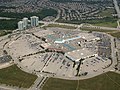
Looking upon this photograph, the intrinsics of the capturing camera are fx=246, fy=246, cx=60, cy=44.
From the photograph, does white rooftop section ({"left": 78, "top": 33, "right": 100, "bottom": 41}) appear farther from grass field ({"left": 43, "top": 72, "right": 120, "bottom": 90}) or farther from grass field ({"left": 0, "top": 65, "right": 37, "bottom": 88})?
grass field ({"left": 0, "top": 65, "right": 37, "bottom": 88})

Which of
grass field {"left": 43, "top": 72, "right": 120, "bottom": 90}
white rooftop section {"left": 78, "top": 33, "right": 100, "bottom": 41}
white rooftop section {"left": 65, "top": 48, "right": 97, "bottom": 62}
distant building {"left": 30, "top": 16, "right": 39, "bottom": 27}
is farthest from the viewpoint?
distant building {"left": 30, "top": 16, "right": 39, "bottom": 27}

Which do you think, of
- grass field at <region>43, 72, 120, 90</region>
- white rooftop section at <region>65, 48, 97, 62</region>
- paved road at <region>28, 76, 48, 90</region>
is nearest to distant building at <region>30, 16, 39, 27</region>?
white rooftop section at <region>65, 48, 97, 62</region>

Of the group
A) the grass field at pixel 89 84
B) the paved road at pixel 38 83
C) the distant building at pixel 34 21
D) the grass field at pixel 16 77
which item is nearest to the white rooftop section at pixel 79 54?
the grass field at pixel 89 84

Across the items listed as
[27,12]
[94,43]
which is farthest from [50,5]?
[94,43]

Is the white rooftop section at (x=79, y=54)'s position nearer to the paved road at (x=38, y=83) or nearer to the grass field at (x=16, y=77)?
the paved road at (x=38, y=83)

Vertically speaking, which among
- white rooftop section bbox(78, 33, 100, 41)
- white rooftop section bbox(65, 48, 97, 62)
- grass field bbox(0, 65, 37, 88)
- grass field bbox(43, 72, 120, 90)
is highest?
white rooftop section bbox(78, 33, 100, 41)

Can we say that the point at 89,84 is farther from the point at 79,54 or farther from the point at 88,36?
the point at 88,36

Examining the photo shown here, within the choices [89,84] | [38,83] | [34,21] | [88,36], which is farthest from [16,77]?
[34,21]
